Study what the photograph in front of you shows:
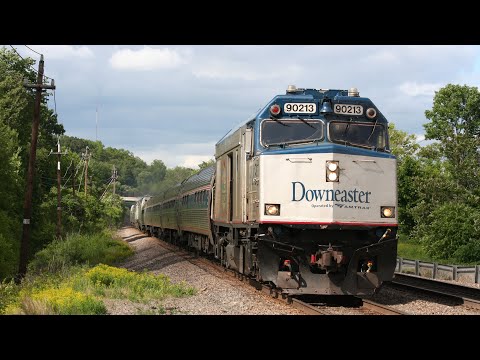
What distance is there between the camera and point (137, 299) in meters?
13.9

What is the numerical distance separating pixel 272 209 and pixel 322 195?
1.03 m

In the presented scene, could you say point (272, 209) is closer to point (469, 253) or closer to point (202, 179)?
point (202, 179)

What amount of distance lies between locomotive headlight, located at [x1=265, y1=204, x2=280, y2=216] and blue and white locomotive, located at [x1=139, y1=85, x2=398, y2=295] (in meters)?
0.02

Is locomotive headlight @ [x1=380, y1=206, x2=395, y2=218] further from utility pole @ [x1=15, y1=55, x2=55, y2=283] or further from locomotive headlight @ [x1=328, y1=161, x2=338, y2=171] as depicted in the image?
utility pole @ [x1=15, y1=55, x2=55, y2=283]

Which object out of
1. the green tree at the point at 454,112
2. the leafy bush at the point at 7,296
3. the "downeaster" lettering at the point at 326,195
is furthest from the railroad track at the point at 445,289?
the green tree at the point at 454,112

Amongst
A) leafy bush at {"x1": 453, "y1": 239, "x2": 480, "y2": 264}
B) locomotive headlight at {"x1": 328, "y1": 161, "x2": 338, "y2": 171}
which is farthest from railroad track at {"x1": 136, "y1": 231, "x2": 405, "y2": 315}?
leafy bush at {"x1": 453, "y1": 239, "x2": 480, "y2": 264}

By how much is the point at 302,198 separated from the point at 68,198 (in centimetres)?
4390

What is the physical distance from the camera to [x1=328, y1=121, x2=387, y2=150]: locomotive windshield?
13148mm

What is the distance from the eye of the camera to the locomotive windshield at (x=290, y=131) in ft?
43.1

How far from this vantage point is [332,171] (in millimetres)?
12359

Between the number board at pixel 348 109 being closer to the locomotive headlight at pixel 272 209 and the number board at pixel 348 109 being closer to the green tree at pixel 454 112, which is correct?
the locomotive headlight at pixel 272 209

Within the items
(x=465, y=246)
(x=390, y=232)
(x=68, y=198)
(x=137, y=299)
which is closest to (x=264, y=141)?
(x=390, y=232)
